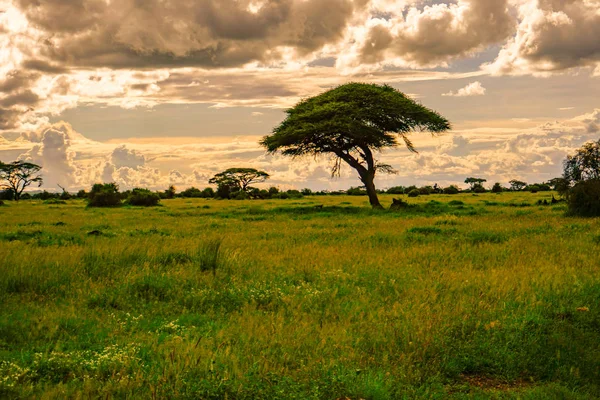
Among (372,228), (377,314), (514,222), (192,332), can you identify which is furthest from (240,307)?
(514,222)

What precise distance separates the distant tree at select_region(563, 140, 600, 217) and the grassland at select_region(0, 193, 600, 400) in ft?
38.8

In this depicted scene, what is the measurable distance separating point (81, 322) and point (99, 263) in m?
3.91

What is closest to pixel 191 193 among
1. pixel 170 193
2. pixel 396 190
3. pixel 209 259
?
Answer: pixel 170 193

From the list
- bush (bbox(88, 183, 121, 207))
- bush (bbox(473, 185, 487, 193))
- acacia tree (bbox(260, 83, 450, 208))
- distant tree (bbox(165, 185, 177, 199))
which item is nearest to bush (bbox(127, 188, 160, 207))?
bush (bbox(88, 183, 121, 207))

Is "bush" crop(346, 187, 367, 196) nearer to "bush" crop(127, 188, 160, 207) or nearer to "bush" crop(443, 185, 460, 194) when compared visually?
"bush" crop(443, 185, 460, 194)

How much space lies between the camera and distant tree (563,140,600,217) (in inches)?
906

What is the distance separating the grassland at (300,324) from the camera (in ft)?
16.9

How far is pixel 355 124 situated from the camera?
32188 millimetres

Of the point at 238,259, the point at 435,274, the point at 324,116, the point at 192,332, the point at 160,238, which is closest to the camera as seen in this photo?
the point at 192,332

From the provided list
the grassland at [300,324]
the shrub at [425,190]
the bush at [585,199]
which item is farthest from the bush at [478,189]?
the grassland at [300,324]

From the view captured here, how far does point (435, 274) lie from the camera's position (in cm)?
1009

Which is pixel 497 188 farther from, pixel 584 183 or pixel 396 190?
pixel 584 183

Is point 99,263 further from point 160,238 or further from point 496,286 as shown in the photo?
point 496,286

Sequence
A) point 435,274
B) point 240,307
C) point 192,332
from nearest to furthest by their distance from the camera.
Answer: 1. point 192,332
2. point 240,307
3. point 435,274
